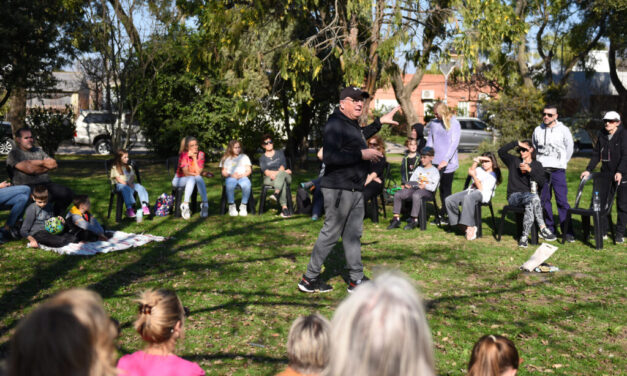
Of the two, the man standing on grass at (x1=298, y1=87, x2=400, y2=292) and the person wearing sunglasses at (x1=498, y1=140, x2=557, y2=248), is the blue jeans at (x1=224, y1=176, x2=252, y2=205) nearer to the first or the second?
the person wearing sunglasses at (x1=498, y1=140, x2=557, y2=248)

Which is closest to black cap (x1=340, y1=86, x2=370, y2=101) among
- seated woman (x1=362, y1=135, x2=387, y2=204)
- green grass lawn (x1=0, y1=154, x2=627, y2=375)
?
green grass lawn (x1=0, y1=154, x2=627, y2=375)

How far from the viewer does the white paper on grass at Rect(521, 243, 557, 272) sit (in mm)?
6812

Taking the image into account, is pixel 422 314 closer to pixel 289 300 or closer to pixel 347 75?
pixel 289 300

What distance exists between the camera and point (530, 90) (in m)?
21.8

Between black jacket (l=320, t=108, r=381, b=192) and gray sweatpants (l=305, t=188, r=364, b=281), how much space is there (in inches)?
3.5

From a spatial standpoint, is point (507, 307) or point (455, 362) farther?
point (507, 307)

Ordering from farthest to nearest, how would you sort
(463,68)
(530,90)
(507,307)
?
(530,90)
(463,68)
(507,307)

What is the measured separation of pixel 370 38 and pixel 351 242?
7476 millimetres

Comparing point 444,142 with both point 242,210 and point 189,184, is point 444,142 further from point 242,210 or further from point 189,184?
point 189,184

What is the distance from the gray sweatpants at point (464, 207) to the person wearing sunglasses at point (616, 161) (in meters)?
1.52

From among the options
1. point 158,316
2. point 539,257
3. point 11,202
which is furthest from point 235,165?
point 158,316

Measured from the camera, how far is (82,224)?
823 centimetres

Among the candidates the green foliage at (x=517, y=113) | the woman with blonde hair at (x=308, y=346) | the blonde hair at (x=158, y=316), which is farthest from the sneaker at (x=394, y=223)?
the green foliage at (x=517, y=113)

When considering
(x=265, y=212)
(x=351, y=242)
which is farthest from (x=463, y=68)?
(x=351, y=242)
